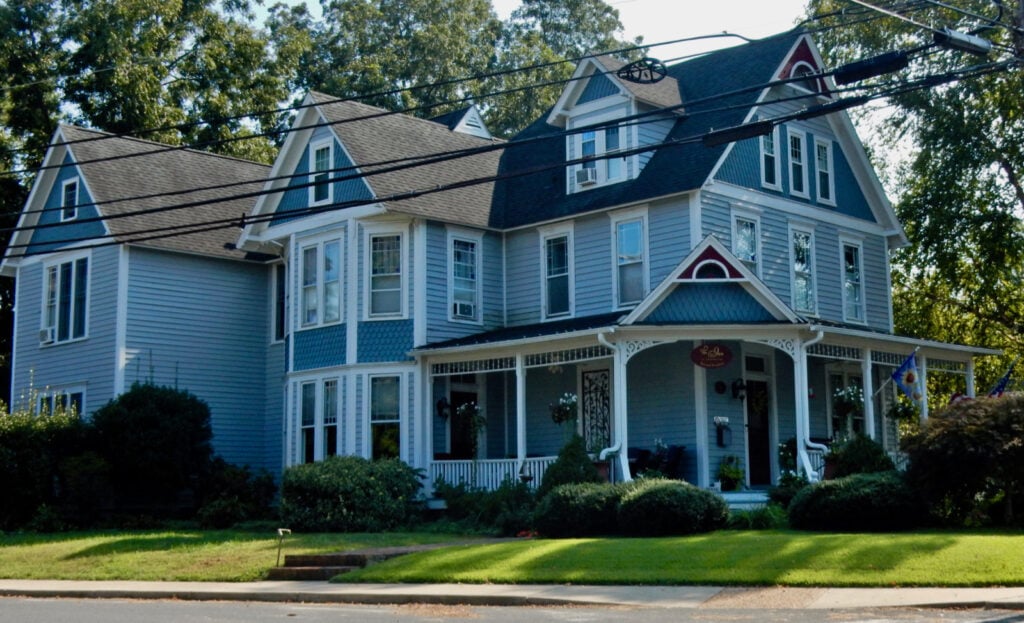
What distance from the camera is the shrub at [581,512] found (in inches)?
777

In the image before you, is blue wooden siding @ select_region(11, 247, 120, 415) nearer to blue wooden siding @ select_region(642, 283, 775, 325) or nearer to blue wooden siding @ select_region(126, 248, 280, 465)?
blue wooden siding @ select_region(126, 248, 280, 465)

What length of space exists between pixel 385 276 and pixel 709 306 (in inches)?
288

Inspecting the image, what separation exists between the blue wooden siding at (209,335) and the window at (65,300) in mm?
1901

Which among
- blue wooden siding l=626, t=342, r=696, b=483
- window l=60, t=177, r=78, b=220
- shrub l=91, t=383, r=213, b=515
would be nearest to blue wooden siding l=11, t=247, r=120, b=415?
window l=60, t=177, r=78, b=220

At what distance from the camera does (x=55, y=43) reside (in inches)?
1558

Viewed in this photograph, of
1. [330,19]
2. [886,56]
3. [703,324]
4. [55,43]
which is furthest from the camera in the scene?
[330,19]

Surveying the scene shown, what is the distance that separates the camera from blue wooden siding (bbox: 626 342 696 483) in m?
23.9

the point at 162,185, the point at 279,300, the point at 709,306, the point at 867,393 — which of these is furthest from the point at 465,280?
the point at 162,185

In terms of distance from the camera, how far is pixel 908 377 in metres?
24.3

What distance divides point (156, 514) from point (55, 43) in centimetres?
1864

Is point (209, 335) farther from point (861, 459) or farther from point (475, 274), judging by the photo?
point (861, 459)

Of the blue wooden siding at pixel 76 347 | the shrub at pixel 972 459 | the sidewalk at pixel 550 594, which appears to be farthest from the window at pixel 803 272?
the blue wooden siding at pixel 76 347

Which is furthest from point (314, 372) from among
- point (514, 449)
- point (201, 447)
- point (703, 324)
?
point (703, 324)

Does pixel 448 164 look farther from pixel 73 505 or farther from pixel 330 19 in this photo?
pixel 330 19
